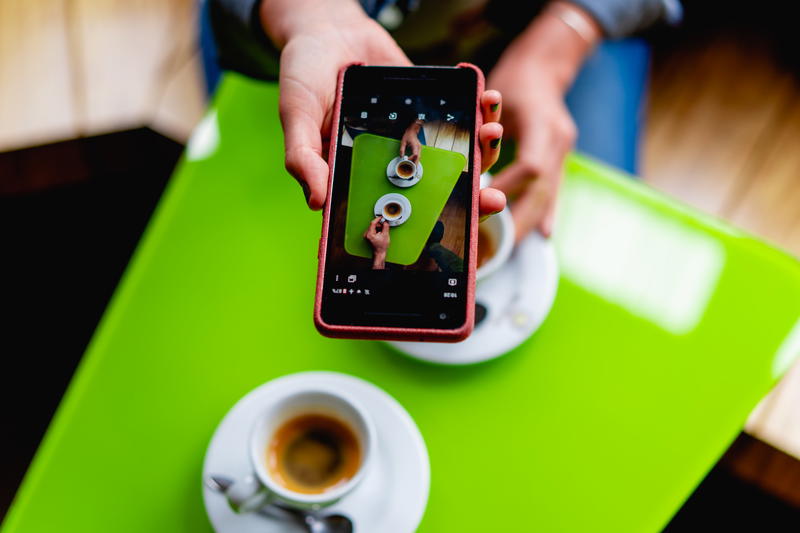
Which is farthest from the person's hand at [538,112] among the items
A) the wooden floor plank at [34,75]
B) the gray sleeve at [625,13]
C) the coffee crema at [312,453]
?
the wooden floor plank at [34,75]

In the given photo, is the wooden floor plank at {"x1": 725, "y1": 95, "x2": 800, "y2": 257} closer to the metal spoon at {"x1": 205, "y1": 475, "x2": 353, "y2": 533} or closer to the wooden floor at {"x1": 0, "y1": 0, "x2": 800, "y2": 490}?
the wooden floor at {"x1": 0, "y1": 0, "x2": 800, "y2": 490}

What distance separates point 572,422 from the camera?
0.69m

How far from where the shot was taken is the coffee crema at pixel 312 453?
2.14 feet

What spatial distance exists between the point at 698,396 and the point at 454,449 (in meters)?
0.26

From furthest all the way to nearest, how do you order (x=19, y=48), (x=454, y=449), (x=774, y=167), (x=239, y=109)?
(x=19, y=48)
(x=774, y=167)
(x=239, y=109)
(x=454, y=449)

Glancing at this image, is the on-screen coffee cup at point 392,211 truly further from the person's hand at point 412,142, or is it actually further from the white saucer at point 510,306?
the white saucer at point 510,306

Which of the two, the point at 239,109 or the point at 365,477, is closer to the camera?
the point at 365,477

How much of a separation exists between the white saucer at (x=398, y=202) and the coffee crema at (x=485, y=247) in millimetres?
212

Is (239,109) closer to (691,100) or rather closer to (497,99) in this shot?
(497,99)

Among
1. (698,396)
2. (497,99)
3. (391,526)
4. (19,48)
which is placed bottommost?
(19,48)

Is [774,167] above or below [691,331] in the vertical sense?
below

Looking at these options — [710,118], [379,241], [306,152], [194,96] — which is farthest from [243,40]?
[710,118]

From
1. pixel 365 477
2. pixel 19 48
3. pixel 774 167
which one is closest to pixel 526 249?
pixel 365 477

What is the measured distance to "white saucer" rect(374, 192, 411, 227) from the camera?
20.6 inches
